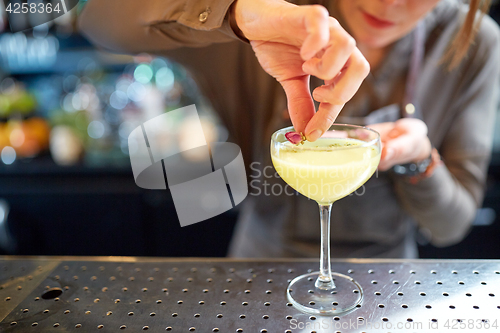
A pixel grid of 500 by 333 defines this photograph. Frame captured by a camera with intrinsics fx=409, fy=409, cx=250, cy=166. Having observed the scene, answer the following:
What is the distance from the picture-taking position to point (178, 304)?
0.85 metres

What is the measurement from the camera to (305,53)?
0.66 meters

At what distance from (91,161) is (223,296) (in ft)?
6.46

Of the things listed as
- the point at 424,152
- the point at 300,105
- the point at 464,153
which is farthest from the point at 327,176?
the point at 464,153

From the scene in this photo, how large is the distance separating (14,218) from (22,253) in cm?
24

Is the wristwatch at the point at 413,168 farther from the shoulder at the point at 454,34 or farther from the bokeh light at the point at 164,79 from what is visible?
the bokeh light at the point at 164,79

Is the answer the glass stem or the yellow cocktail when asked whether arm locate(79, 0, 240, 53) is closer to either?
the yellow cocktail

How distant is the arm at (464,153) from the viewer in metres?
1.45

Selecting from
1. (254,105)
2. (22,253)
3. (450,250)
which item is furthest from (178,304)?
(22,253)

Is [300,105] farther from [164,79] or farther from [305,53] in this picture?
[164,79]

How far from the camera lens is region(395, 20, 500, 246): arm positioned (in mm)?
1450

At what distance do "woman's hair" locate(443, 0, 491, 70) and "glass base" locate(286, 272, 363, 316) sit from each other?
865 mm

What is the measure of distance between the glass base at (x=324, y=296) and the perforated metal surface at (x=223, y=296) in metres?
0.02

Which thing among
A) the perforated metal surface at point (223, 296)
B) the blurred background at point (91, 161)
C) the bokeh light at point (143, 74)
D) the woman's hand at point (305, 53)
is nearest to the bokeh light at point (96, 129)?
the blurred background at point (91, 161)

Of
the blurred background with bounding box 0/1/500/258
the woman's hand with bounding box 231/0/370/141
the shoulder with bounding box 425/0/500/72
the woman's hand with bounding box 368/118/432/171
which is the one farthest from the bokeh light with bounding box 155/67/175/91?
the woman's hand with bounding box 231/0/370/141
